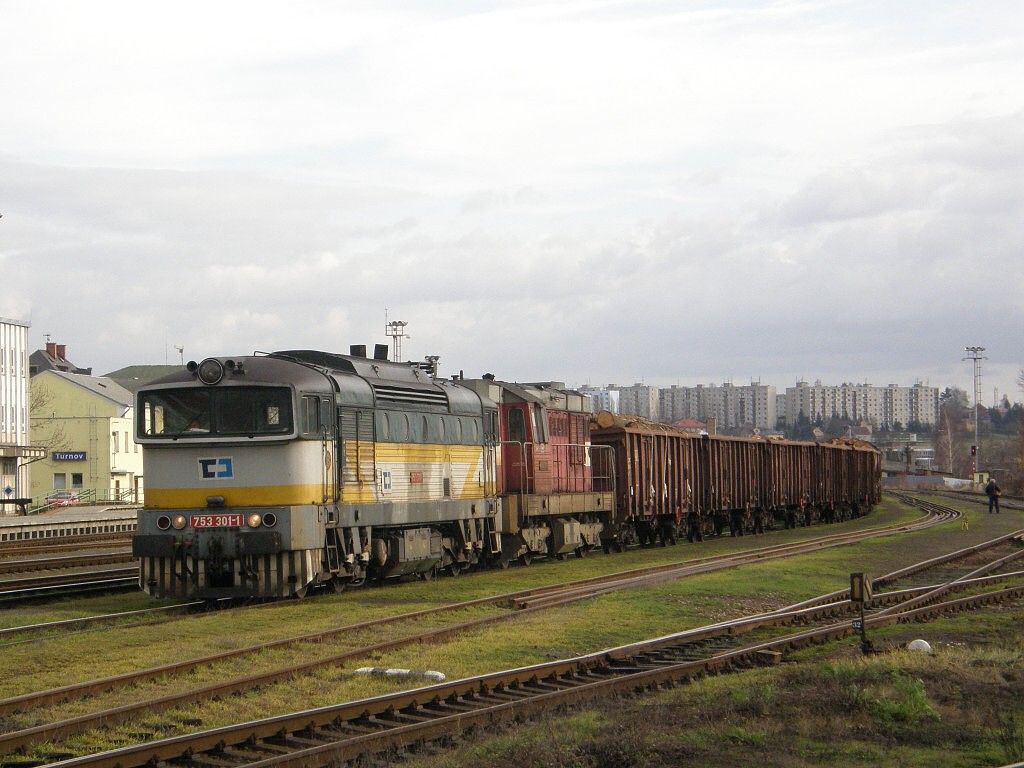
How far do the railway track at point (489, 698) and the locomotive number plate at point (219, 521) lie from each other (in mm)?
6719

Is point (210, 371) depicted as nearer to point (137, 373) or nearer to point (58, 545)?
point (58, 545)

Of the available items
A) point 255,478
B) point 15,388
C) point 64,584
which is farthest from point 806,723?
point 15,388

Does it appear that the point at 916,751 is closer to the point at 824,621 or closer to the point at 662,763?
the point at 662,763

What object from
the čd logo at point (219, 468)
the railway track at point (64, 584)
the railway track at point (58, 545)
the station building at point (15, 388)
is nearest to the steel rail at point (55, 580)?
the railway track at point (64, 584)

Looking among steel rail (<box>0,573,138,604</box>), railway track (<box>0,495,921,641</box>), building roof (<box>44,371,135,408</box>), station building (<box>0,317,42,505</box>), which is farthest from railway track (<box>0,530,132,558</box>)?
building roof (<box>44,371,135,408</box>)

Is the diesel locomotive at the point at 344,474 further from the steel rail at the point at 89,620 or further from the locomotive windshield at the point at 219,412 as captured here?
the steel rail at the point at 89,620

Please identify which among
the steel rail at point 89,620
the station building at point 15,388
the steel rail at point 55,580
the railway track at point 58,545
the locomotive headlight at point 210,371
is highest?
the station building at point 15,388

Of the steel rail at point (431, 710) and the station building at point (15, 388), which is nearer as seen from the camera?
the steel rail at point (431, 710)

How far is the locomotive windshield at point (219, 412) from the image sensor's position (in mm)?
18656

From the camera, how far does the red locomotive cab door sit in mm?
27531

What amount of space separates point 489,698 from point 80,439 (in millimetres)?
77494

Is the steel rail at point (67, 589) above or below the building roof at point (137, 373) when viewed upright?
below

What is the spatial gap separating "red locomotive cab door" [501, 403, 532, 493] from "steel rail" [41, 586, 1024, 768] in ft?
40.3

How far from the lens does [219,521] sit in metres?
18.4
